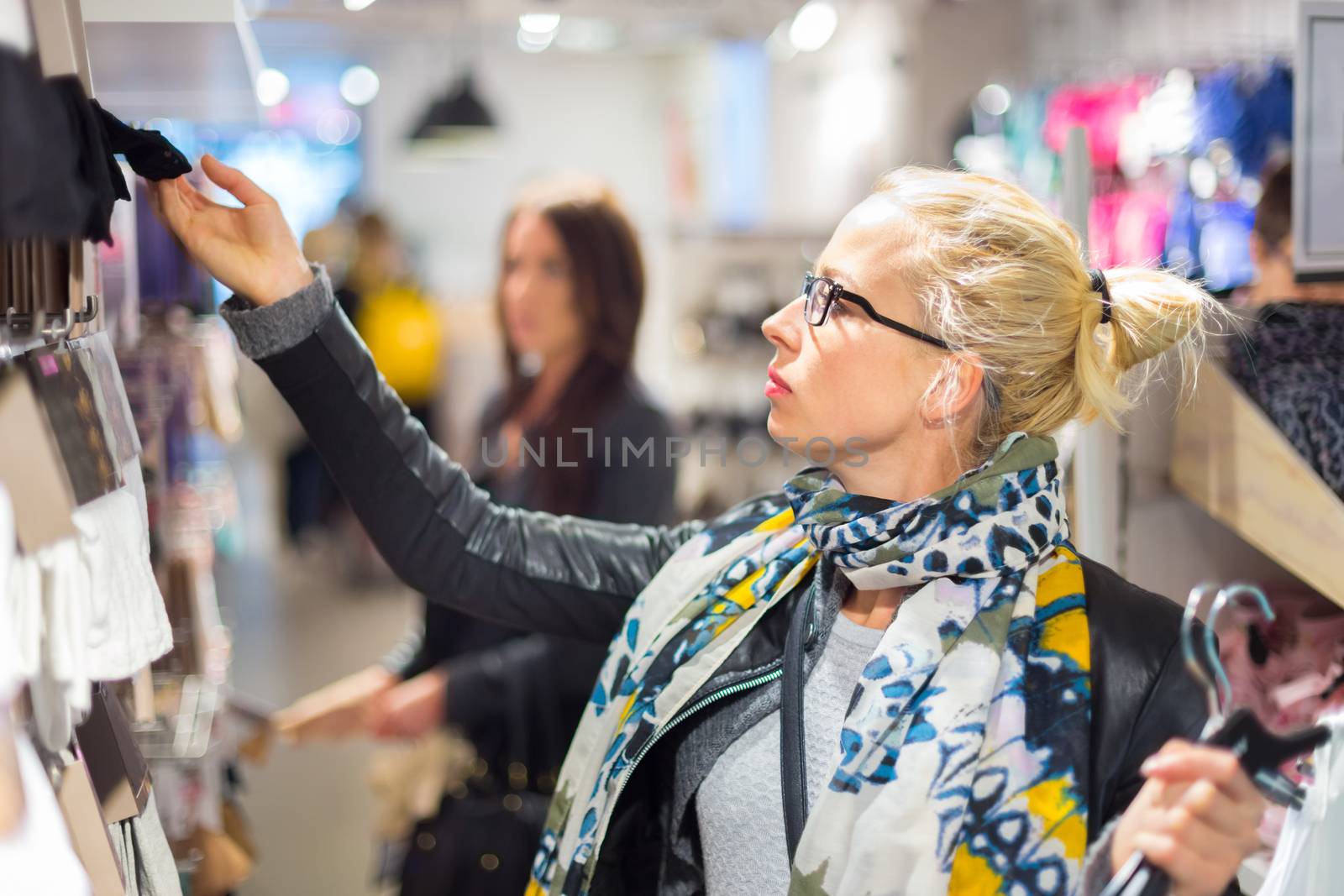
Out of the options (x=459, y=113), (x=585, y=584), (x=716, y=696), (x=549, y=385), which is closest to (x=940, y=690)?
(x=716, y=696)

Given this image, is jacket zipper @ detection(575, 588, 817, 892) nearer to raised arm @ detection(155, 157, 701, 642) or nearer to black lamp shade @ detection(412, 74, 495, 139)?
raised arm @ detection(155, 157, 701, 642)

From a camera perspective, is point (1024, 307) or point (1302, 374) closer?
point (1024, 307)

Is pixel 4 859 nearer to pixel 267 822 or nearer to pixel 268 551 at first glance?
pixel 267 822

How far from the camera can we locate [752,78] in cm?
586

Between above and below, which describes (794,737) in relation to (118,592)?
below

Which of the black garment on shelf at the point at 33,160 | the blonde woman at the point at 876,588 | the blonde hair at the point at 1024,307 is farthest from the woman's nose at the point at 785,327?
the black garment on shelf at the point at 33,160

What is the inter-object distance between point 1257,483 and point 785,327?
0.69 m

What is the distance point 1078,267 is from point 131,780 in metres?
1.15

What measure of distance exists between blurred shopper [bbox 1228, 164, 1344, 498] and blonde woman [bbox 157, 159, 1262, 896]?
36cm

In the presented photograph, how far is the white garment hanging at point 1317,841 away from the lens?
3.88 ft

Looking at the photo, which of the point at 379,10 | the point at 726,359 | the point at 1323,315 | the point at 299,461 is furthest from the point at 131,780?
the point at 299,461

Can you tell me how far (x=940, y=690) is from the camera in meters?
1.19

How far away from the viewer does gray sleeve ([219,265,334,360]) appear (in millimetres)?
1275

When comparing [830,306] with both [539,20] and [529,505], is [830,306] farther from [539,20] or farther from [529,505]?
[539,20]
